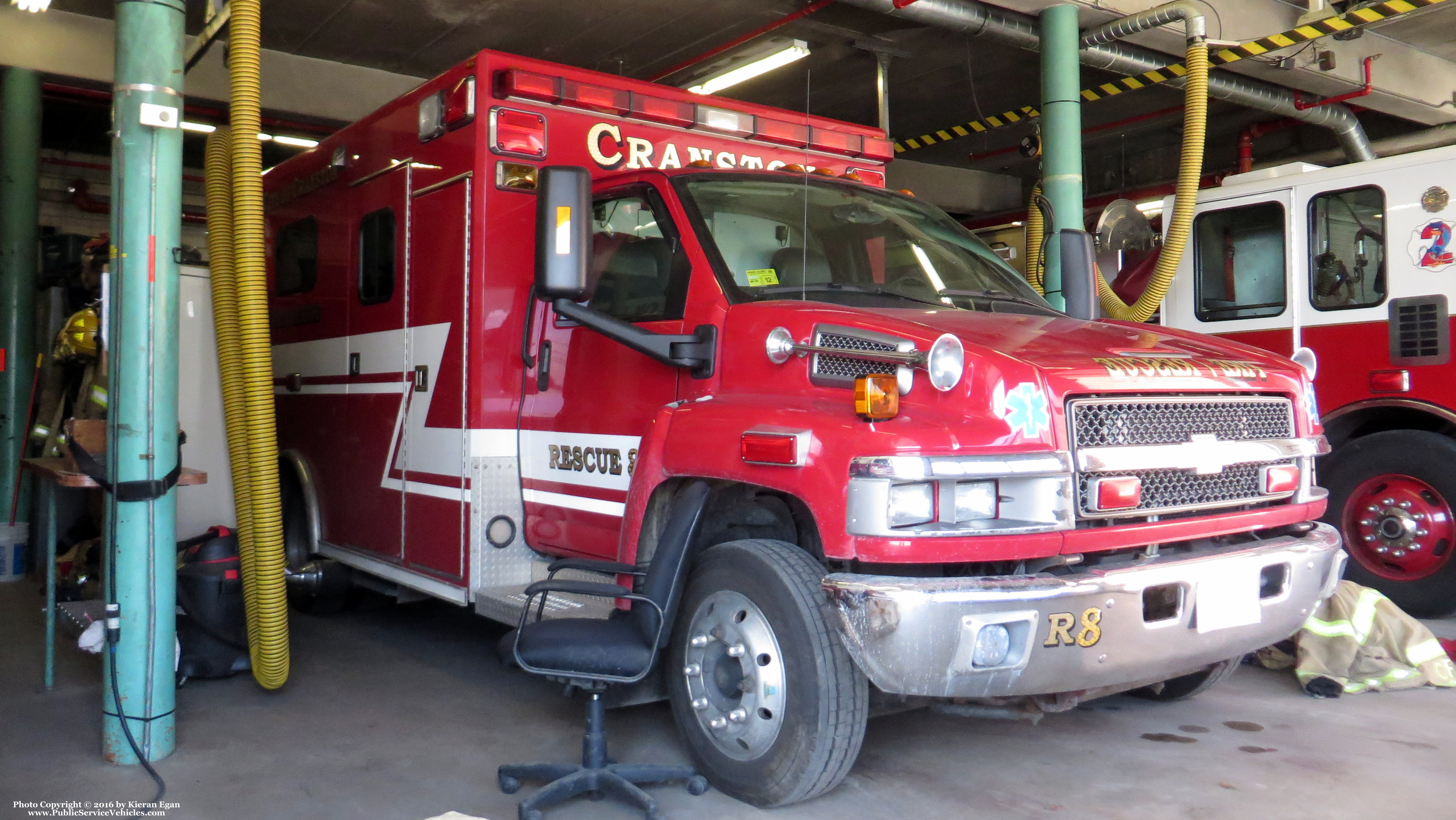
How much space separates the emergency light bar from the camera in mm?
4391

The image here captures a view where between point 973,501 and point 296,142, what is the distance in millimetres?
12474

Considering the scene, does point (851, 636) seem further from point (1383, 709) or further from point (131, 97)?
point (131, 97)

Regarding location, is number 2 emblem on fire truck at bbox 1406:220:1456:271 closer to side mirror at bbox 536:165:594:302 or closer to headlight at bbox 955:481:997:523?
headlight at bbox 955:481:997:523

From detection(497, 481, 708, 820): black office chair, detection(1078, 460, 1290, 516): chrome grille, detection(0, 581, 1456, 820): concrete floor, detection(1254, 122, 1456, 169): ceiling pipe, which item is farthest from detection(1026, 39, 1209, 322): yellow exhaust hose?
detection(1254, 122, 1456, 169): ceiling pipe

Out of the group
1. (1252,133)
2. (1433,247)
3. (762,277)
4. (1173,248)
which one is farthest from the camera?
(1252,133)

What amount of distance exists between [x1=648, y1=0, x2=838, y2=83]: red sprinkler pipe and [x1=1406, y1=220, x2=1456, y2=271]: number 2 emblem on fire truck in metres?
5.04

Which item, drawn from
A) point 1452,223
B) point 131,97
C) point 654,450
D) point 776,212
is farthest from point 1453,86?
point 131,97

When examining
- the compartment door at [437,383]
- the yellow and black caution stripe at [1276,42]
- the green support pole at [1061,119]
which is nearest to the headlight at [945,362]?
the compartment door at [437,383]

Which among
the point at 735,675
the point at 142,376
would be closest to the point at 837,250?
the point at 735,675

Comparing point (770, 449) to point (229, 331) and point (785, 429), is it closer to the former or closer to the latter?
point (785, 429)

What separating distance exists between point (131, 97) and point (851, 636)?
10.2 ft

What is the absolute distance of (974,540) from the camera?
283cm

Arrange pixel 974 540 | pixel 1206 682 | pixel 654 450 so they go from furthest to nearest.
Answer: pixel 1206 682
pixel 654 450
pixel 974 540

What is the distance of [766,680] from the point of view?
3154mm
